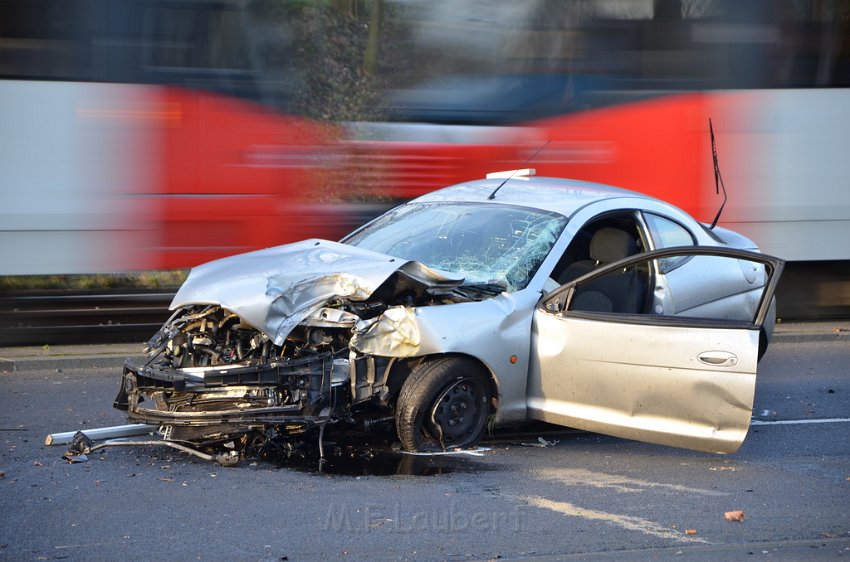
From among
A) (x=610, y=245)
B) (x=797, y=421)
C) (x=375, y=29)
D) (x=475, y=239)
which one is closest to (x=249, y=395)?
(x=475, y=239)

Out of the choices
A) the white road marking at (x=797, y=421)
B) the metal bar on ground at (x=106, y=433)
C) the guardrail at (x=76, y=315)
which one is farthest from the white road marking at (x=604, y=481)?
the guardrail at (x=76, y=315)

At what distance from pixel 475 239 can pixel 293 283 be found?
1.41 meters

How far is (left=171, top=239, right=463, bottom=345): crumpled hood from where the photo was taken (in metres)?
6.02

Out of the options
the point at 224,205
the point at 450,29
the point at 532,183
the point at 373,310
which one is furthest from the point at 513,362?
the point at 450,29

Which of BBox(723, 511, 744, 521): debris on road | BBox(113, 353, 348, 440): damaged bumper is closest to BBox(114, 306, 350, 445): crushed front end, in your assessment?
BBox(113, 353, 348, 440): damaged bumper

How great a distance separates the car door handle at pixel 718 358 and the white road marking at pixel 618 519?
109 cm

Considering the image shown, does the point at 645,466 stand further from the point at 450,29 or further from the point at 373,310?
the point at 450,29

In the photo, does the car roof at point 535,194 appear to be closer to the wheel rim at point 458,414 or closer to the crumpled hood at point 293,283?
the crumpled hood at point 293,283

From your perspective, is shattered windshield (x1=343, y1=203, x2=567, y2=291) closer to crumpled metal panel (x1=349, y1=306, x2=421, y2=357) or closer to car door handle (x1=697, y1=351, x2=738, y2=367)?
crumpled metal panel (x1=349, y1=306, x2=421, y2=357)

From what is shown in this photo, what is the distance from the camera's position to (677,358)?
6.15 metres

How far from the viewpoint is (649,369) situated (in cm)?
621

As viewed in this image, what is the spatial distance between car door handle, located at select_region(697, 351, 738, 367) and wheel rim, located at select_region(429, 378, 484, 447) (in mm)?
1262

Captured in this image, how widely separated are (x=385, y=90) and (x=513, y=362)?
5.28 m

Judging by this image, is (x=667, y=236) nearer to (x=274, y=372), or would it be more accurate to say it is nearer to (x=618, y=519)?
(x=618, y=519)
